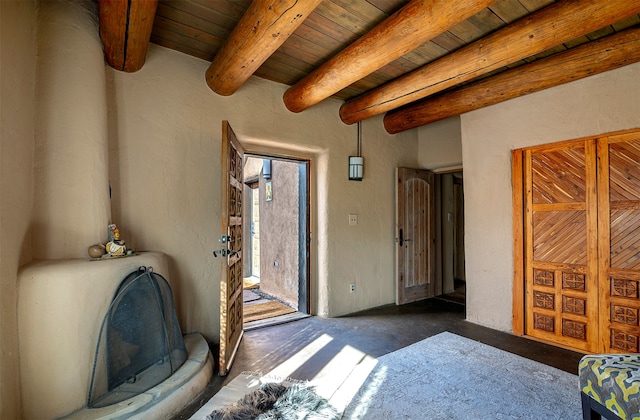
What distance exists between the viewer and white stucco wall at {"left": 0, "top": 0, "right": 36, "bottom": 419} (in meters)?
1.56

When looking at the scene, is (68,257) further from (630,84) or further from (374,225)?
(630,84)

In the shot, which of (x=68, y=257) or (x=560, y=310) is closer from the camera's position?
(x=68, y=257)

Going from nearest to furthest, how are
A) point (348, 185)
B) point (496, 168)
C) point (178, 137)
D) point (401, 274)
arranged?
point (178, 137) < point (496, 168) < point (348, 185) < point (401, 274)

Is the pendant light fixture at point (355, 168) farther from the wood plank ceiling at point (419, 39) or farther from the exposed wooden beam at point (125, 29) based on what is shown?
the exposed wooden beam at point (125, 29)

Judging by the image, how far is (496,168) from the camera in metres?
3.40

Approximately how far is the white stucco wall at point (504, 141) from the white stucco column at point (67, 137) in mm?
3594

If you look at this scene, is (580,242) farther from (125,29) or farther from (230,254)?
(125,29)

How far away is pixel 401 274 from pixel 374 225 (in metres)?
0.81

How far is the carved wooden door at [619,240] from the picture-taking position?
2.57 metres

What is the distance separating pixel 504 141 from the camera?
334 centimetres

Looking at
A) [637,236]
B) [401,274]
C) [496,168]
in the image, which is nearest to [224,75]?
[496,168]

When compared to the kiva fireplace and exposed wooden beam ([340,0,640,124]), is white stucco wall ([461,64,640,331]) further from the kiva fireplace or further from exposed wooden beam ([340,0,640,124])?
the kiva fireplace

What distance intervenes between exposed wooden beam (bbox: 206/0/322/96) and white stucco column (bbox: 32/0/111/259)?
0.90 meters

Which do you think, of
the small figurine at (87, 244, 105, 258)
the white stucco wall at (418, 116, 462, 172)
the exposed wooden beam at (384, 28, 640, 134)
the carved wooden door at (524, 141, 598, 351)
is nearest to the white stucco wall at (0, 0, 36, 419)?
the small figurine at (87, 244, 105, 258)
